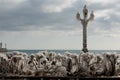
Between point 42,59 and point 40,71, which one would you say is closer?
point 40,71

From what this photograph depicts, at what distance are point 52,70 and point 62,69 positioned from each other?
86cm

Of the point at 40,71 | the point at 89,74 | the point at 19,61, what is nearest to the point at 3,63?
the point at 19,61

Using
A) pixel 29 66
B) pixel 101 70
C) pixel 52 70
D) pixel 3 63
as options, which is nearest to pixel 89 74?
pixel 101 70

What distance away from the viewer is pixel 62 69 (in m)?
31.9

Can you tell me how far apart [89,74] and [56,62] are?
153 inches

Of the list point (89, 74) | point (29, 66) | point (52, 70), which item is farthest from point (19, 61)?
point (89, 74)

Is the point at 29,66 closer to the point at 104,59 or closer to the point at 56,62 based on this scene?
the point at 56,62

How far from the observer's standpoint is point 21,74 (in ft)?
105

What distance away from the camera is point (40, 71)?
32.0 m

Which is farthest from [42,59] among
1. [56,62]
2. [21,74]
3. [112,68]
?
[112,68]

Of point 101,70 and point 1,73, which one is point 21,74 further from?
point 101,70

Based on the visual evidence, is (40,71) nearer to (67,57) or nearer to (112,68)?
(67,57)

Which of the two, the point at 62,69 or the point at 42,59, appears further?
the point at 42,59

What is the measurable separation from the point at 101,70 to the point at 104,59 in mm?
1368
